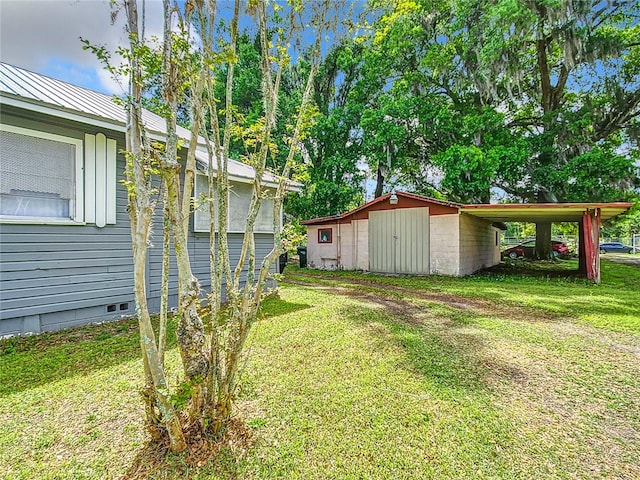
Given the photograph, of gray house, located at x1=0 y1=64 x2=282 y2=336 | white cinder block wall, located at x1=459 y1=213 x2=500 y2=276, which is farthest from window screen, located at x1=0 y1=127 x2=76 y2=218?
white cinder block wall, located at x1=459 y1=213 x2=500 y2=276

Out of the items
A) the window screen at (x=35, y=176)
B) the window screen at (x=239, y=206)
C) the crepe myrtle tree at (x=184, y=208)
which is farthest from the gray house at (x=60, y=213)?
the crepe myrtle tree at (x=184, y=208)

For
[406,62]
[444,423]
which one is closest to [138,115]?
[444,423]

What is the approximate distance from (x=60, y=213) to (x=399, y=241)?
9235mm

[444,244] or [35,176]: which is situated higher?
[35,176]

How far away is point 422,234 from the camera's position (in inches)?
418

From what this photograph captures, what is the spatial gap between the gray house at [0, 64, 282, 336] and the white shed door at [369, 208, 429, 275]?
315 inches

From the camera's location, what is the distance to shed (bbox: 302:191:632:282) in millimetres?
9125

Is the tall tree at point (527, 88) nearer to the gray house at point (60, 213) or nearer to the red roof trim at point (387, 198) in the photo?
the red roof trim at point (387, 198)

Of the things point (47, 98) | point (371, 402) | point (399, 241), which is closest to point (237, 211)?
point (47, 98)

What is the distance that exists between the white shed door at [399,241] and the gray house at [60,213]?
8.00 m

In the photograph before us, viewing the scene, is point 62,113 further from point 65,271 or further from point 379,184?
point 379,184

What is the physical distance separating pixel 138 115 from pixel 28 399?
2.43m

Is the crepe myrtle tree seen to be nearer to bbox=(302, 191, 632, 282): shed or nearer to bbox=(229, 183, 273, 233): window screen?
bbox=(229, 183, 273, 233): window screen

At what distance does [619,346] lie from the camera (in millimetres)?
3670
